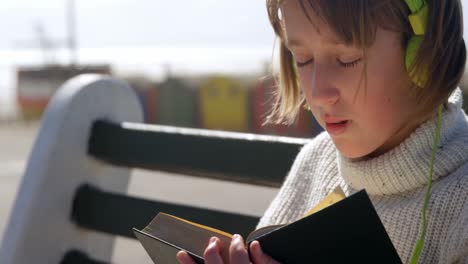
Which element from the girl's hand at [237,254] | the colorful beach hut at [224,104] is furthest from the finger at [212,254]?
the colorful beach hut at [224,104]

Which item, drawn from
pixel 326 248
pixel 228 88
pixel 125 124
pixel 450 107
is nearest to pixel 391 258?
pixel 326 248

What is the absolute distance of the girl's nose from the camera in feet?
4.17

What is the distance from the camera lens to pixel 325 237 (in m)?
1.15

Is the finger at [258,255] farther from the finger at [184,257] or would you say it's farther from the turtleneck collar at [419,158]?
the turtleneck collar at [419,158]

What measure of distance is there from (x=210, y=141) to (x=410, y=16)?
3.20ft

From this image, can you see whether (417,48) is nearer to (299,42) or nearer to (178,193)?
(299,42)

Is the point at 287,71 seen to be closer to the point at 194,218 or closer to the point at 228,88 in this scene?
the point at 194,218

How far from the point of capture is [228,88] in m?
12.4

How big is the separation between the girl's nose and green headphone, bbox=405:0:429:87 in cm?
12

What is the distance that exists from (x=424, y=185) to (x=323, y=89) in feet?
0.78

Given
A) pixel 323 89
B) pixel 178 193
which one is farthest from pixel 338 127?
pixel 178 193

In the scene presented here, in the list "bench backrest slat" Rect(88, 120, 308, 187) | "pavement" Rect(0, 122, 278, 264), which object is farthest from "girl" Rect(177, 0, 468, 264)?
"pavement" Rect(0, 122, 278, 264)

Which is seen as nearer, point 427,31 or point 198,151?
point 427,31

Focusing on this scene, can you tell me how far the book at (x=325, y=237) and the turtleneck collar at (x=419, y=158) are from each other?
0.14 m
